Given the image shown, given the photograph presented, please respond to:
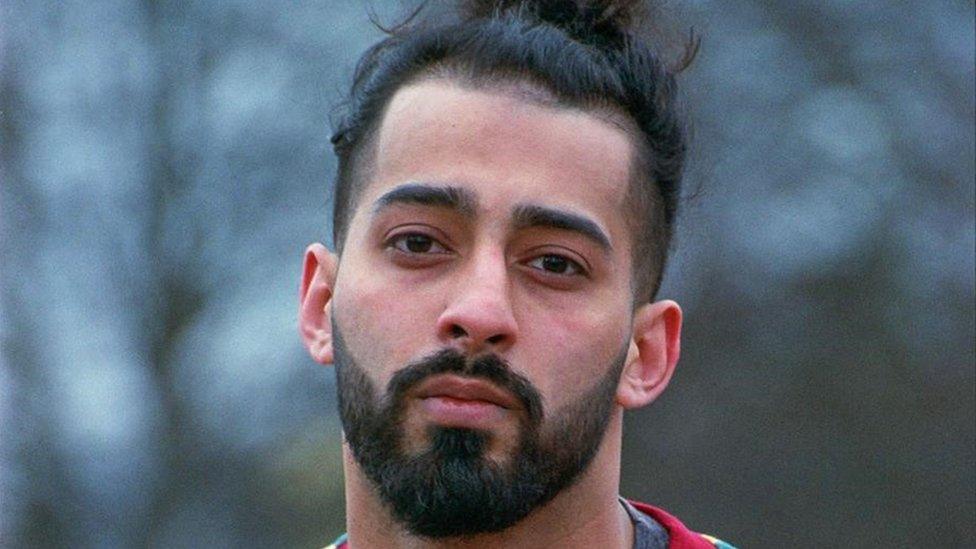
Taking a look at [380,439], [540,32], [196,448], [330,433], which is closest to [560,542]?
[380,439]

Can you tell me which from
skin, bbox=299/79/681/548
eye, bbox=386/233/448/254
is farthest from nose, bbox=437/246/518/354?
eye, bbox=386/233/448/254

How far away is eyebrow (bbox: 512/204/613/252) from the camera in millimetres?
5141

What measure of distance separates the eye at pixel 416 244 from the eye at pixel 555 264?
0.23m

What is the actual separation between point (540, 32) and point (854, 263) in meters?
12.0

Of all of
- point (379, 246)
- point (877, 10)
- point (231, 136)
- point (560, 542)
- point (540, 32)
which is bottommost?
point (560, 542)

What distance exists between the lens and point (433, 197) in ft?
17.0

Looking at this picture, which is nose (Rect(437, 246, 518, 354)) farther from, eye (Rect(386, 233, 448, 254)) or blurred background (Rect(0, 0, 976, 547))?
blurred background (Rect(0, 0, 976, 547))

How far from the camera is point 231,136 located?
16375 mm

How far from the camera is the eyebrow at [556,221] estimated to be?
514cm

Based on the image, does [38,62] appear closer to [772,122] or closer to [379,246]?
[772,122]

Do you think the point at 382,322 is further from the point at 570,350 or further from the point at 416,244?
the point at 570,350

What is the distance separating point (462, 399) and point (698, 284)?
12.3 m

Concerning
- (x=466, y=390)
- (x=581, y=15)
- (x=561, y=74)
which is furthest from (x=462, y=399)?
(x=581, y=15)

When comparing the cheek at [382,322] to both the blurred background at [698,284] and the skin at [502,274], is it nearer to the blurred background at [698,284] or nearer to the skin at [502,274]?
the skin at [502,274]
